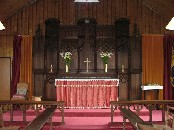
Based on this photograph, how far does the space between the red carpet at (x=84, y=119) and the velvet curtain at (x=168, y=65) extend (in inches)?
108

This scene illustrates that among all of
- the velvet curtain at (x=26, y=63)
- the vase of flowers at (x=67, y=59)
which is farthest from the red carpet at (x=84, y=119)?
the velvet curtain at (x=26, y=63)

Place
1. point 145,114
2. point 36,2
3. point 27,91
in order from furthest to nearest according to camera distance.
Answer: point 36,2, point 27,91, point 145,114

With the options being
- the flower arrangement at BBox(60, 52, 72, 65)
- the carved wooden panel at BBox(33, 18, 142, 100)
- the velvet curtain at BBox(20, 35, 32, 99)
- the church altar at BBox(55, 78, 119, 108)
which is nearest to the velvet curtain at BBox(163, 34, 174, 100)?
the carved wooden panel at BBox(33, 18, 142, 100)

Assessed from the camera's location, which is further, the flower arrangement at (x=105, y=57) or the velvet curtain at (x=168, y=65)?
the velvet curtain at (x=168, y=65)

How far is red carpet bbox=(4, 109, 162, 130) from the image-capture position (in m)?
7.67

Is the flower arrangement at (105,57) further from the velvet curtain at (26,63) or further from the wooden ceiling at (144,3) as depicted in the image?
the velvet curtain at (26,63)

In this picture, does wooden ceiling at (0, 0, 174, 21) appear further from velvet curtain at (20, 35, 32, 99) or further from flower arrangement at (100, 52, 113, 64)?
flower arrangement at (100, 52, 113, 64)

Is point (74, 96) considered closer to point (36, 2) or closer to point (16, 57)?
point (16, 57)

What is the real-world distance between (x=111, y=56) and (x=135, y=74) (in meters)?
1.10

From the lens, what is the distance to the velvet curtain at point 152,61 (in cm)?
1245

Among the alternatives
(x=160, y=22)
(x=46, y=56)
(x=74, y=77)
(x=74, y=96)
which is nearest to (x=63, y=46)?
(x=46, y=56)

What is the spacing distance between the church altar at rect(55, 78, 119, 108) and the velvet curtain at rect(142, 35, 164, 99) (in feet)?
6.31

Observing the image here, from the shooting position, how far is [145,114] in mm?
9906

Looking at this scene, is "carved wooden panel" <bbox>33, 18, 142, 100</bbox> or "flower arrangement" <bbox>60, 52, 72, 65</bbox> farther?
"carved wooden panel" <bbox>33, 18, 142, 100</bbox>
